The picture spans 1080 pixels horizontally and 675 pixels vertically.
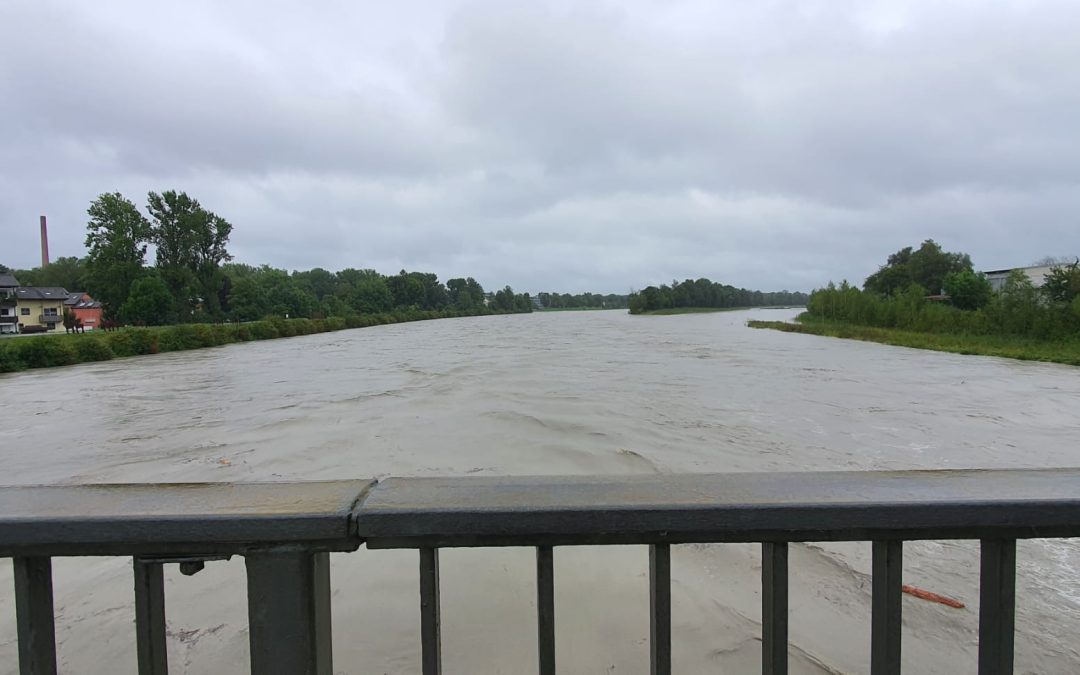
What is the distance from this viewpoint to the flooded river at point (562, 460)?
2740 millimetres

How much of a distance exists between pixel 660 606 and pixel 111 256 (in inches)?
2260

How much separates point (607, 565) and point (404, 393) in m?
8.42

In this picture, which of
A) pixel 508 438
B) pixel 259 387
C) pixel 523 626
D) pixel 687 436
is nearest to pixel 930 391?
pixel 687 436

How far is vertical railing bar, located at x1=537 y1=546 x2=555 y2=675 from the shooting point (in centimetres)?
103

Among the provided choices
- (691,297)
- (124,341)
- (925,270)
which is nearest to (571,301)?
(691,297)

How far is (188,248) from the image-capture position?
50656mm

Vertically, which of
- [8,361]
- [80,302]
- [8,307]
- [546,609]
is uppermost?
[80,302]

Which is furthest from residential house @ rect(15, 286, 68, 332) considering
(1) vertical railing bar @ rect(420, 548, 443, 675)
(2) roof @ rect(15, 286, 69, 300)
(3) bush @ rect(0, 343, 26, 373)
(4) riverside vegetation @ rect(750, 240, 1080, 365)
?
(1) vertical railing bar @ rect(420, 548, 443, 675)

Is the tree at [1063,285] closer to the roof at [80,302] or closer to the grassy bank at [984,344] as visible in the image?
the grassy bank at [984,344]

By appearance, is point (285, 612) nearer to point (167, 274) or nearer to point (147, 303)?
point (147, 303)

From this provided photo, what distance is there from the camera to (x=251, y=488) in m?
1.09

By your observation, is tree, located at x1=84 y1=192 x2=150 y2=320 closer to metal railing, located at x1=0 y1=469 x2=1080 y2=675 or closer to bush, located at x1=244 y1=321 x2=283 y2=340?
bush, located at x1=244 y1=321 x2=283 y2=340

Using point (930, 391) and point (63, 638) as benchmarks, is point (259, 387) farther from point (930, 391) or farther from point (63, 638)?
point (930, 391)

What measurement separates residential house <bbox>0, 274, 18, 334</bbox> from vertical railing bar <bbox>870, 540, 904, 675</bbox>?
229ft
